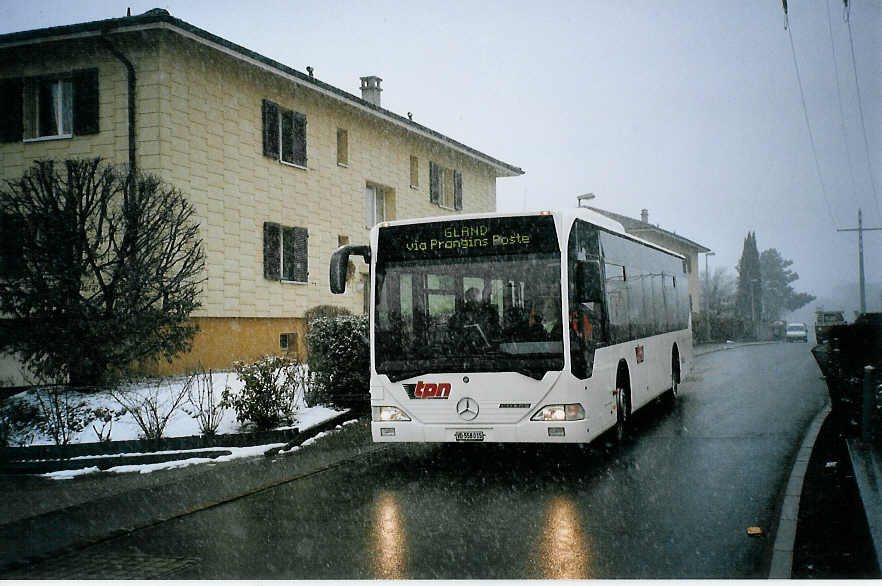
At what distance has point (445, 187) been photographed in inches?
1388

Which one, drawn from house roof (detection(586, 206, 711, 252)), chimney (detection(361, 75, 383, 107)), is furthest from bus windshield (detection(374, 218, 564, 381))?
house roof (detection(586, 206, 711, 252))

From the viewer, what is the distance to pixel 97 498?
8.34 m

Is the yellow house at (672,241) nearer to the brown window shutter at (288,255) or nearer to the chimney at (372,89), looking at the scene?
the chimney at (372,89)

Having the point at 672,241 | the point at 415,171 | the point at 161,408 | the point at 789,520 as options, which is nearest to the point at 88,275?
the point at 161,408

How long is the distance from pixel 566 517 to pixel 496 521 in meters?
0.59

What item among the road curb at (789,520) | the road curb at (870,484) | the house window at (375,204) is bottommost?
the road curb at (789,520)

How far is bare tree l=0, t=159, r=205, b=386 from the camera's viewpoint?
43.0 feet

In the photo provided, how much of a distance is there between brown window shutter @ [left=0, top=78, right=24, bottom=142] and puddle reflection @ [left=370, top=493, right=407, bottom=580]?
58.1 ft

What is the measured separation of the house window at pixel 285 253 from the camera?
23.5 m

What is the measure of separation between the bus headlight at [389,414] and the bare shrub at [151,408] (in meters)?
3.23

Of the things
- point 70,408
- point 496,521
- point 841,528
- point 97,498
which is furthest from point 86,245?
point 841,528

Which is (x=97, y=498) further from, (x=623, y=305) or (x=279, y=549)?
(x=623, y=305)

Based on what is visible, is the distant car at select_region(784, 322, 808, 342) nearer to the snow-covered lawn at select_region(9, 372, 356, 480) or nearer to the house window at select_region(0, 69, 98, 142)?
the house window at select_region(0, 69, 98, 142)

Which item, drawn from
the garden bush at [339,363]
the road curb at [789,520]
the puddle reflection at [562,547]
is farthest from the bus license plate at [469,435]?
the garden bush at [339,363]
